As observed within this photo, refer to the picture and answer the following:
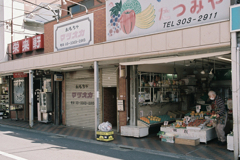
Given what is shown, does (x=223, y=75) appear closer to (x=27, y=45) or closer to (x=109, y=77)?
(x=109, y=77)

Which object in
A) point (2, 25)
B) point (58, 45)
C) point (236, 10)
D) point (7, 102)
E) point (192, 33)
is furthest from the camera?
point (7, 102)

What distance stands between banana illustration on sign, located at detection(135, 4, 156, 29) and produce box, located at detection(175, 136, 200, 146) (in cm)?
483

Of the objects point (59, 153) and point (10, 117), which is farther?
point (10, 117)

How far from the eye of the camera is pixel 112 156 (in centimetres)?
812

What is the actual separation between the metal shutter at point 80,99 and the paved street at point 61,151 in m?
3.36

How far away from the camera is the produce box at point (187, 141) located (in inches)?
361

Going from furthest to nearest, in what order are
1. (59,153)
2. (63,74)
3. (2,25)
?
(2,25), (63,74), (59,153)

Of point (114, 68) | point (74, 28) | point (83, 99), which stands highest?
point (74, 28)

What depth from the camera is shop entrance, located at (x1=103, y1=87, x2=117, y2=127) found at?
45.0 ft

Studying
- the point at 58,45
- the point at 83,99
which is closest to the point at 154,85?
the point at 83,99

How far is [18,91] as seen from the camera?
19547 mm

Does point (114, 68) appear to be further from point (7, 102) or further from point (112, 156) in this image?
point (7, 102)

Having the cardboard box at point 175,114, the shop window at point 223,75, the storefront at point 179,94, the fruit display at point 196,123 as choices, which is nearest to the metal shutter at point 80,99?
the storefront at point 179,94

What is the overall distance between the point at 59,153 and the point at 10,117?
44.8ft
